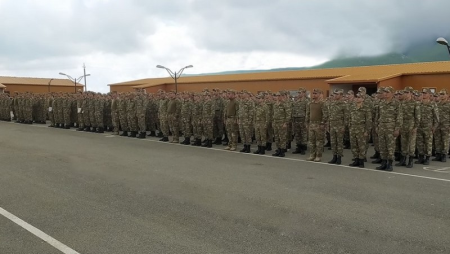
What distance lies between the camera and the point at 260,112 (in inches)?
470

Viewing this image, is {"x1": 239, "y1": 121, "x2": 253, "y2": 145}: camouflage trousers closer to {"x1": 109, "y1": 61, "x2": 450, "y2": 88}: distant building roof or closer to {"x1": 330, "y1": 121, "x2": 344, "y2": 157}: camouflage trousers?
{"x1": 330, "y1": 121, "x2": 344, "y2": 157}: camouflage trousers

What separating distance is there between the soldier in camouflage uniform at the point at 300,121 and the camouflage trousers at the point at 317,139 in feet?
5.00

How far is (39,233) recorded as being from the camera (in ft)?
15.9

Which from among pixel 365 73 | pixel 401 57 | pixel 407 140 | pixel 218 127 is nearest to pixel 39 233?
pixel 407 140

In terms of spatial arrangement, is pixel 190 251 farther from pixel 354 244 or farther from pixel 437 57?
pixel 437 57

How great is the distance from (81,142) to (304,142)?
798 cm

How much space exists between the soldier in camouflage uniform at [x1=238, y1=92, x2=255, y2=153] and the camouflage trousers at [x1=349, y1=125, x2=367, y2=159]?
10.9 ft

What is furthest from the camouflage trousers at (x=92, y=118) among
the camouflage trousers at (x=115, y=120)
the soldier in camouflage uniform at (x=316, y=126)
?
the soldier in camouflage uniform at (x=316, y=126)

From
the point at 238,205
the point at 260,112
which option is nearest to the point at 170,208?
the point at 238,205

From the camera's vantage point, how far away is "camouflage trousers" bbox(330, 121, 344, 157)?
32.7 ft

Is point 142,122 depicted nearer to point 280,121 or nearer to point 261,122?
point 261,122

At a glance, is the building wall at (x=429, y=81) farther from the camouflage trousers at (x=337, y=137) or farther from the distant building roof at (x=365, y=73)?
the camouflage trousers at (x=337, y=137)

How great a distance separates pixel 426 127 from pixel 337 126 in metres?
2.40

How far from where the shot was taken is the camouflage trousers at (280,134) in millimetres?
11453
